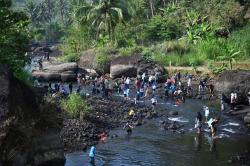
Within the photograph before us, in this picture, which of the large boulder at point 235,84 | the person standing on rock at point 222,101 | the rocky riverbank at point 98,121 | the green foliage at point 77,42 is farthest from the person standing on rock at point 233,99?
the green foliage at point 77,42

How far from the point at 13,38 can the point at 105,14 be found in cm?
5088

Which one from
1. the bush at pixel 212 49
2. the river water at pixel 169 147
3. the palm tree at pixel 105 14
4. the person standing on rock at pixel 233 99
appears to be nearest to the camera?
the river water at pixel 169 147

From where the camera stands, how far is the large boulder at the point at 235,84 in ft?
145

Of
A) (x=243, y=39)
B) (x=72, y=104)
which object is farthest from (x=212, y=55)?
(x=72, y=104)

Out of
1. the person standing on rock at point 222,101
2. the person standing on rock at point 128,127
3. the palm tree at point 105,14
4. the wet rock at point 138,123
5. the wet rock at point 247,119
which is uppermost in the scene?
the palm tree at point 105,14

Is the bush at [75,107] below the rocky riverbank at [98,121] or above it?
above

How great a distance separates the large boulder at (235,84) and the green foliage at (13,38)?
988 inches

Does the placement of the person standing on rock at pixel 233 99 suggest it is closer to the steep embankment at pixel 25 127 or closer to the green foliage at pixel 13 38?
the steep embankment at pixel 25 127

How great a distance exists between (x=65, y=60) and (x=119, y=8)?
1294 centimetres

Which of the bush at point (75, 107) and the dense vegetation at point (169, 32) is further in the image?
the dense vegetation at point (169, 32)

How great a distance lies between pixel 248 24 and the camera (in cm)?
6794

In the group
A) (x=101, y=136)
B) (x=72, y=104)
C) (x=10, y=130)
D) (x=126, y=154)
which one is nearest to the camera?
(x=10, y=130)

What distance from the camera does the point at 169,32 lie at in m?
77.0

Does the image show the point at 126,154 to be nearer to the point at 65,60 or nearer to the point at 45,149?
the point at 45,149
